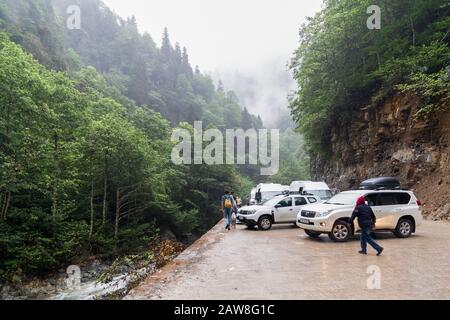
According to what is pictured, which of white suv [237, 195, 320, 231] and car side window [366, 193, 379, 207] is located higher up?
car side window [366, 193, 379, 207]

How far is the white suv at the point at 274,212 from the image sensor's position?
16.7 meters

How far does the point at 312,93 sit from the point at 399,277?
2711 centimetres

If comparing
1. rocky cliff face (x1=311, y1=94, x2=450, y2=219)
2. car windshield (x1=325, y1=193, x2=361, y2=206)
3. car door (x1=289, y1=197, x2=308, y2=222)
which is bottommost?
car door (x1=289, y1=197, x2=308, y2=222)

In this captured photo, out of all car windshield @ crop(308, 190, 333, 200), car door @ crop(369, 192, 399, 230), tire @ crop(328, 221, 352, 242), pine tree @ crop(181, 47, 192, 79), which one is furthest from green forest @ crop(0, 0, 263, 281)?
pine tree @ crop(181, 47, 192, 79)

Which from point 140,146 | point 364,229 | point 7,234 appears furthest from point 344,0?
point 7,234

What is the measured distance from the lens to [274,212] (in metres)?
16.8

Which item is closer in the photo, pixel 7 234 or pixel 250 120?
pixel 7 234

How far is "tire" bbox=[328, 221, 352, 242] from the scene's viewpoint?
1162 centimetres

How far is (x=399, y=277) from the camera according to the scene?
6598 mm

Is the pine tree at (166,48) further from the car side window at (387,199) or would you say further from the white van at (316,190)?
the car side window at (387,199)

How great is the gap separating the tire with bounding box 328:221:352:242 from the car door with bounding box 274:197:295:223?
5.27 metres

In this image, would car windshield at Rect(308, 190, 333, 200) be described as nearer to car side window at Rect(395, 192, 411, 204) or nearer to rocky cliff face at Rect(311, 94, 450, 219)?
rocky cliff face at Rect(311, 94, 450, 219)

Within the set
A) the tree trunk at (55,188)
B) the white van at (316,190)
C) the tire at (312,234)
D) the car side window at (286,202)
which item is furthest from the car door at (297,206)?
the tree trunk at (55,188)
